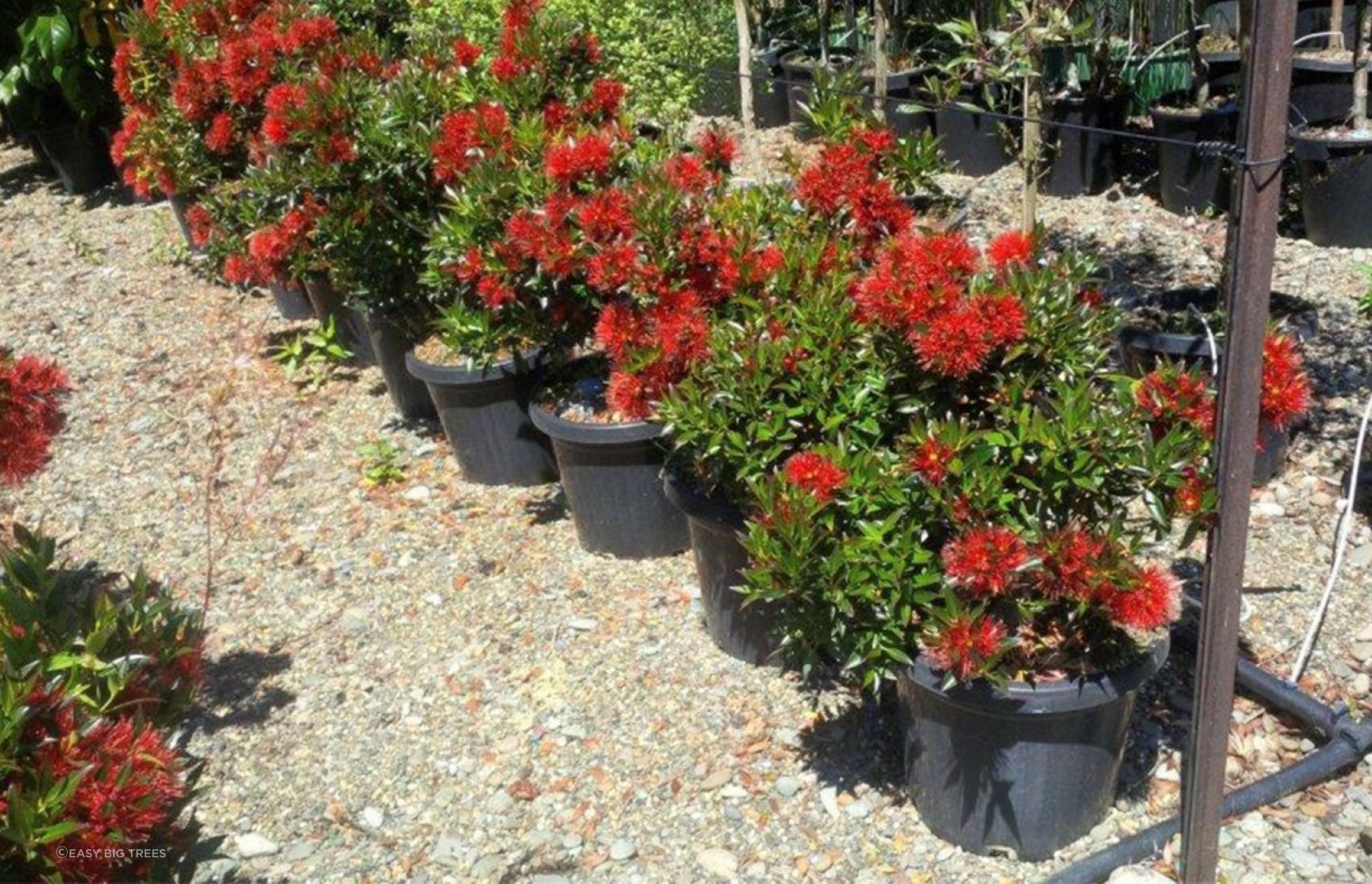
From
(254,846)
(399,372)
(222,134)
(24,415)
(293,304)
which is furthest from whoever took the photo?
(293,304)

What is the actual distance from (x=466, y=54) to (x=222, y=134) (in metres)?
1.39

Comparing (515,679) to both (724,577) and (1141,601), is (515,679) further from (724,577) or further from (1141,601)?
(1141,601)

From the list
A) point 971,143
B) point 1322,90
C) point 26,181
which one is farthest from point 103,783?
point 26,181

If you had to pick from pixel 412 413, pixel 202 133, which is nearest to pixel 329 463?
pixel 412 413

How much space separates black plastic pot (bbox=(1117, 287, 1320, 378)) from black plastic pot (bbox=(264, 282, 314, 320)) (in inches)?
146

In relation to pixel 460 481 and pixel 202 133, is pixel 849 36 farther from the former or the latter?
pixel 460 481

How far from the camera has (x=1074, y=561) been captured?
2.12 metres

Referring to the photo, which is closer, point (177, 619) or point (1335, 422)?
point (177, 619)

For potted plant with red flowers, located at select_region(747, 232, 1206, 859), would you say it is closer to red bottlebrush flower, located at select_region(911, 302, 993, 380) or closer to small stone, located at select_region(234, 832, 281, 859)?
red bottlebrush flower, located at select_region(911, 302, 993, 380)

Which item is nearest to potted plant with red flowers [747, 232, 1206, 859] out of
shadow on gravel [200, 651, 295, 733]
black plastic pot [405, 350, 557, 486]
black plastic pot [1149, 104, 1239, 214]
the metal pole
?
the metal pole

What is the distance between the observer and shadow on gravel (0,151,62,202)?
8625 mm

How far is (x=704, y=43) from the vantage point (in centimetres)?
683

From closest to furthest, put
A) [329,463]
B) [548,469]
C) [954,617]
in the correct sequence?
[954,617]
[548,469]
[329,463]

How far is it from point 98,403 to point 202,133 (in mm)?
1210
